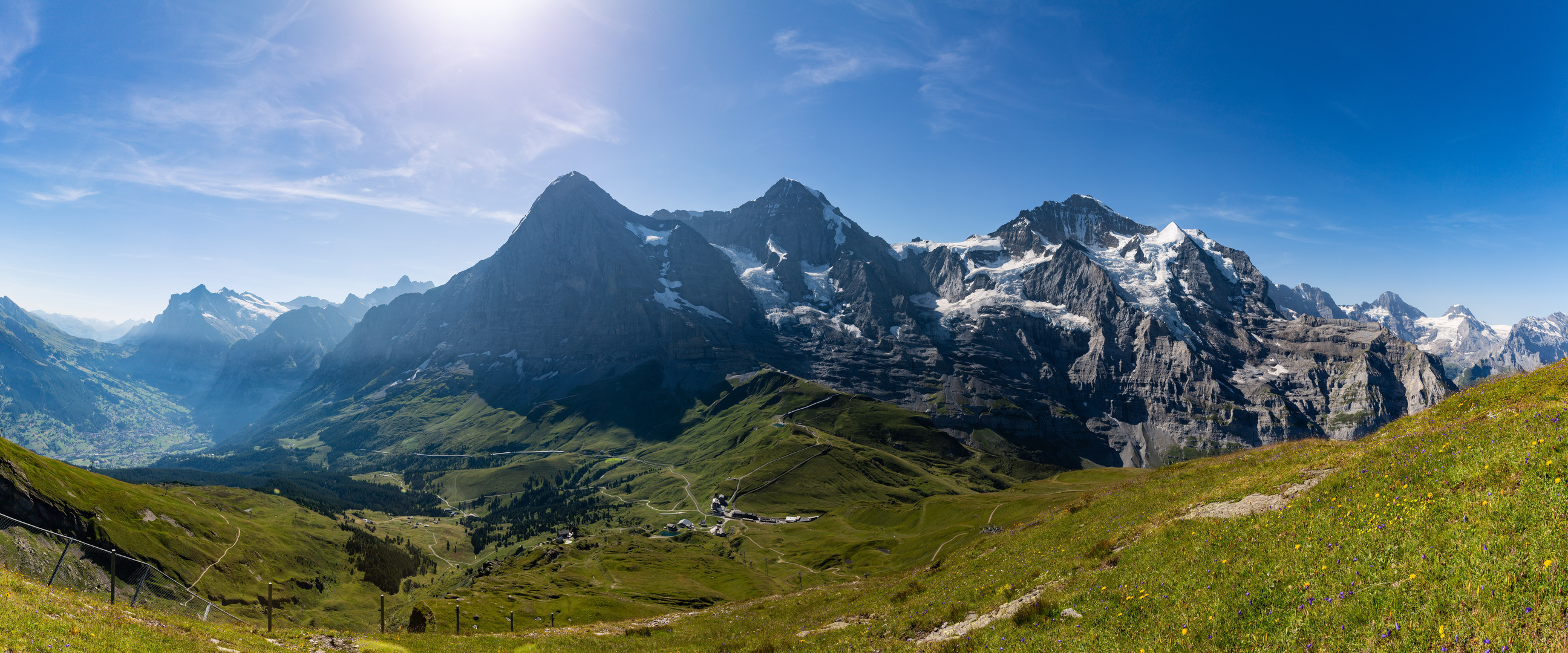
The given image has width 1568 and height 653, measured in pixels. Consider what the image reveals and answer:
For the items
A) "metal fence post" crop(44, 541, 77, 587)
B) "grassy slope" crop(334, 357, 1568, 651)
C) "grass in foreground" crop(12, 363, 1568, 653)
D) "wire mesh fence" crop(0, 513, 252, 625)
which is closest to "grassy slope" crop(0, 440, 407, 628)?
"wire mesh fence" crop(0, 513, 252, 625)

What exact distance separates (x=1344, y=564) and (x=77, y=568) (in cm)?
5953

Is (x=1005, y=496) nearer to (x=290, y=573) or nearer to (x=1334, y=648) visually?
(x=1334, y=648)

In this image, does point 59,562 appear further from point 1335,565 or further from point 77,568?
point 1335,565

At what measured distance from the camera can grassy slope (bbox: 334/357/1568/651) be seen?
1071 cm

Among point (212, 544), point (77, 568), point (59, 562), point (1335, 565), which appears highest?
point (1335, 565)

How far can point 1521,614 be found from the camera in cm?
966

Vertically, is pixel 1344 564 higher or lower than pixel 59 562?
higher

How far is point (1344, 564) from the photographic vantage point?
44.7ft

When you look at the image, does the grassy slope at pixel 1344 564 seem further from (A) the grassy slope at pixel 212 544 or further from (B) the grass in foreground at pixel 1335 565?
(A) the grassy slope at pixel 212 544

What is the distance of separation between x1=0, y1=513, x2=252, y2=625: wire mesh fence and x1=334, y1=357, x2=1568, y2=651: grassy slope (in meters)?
32.0

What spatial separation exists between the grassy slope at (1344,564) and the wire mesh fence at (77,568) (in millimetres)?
31990

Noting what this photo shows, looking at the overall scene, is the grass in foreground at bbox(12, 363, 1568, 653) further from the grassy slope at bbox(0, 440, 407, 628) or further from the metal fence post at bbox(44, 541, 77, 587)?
the grassy slope at bbox(0, 440, 407, 628)

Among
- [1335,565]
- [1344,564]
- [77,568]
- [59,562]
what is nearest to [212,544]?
[77,568]

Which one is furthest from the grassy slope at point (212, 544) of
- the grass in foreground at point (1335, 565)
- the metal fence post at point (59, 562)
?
the grass in foreground at point (1335, 565)
